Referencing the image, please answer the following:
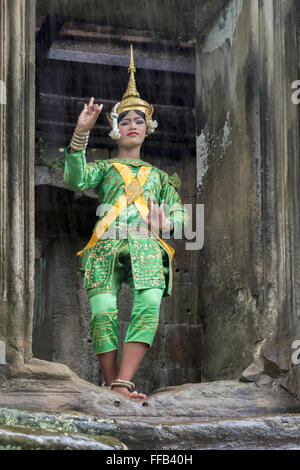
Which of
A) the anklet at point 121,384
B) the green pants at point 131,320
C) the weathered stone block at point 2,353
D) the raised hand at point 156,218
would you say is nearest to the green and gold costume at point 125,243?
the green pants at point 131,320

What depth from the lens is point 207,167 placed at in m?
7.03

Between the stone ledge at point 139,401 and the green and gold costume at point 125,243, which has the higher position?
the green and gold costume at point 125,243

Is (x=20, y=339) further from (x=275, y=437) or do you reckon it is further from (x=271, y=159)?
(x=271, y=159)

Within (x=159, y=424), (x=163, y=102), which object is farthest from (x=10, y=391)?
(x=163, y=102)

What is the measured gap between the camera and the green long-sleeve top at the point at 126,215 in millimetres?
6078

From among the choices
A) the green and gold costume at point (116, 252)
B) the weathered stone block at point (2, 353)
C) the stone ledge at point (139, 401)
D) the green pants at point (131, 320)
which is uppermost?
the green and gold costume at point (116, 252)

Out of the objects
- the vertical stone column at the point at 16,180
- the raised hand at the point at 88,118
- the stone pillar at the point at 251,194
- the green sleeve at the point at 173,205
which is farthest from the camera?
the green sleeve at the point at 173,205

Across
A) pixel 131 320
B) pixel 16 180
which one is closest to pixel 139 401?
pixel 131 320

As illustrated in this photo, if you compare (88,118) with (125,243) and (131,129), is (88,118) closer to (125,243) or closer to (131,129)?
(131,129)

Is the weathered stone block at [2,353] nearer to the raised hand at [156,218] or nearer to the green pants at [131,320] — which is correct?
the green pants at [131,320]

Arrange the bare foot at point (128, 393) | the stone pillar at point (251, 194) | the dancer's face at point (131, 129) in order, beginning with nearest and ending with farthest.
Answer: the bare foot at point (128, 393) → the stone pillar at point (251, 194) → the dancer's face at point (131, 129)

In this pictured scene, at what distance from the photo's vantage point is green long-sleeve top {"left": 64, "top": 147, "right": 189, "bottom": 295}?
6078 millimetres

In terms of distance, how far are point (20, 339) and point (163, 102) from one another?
301 centimetres

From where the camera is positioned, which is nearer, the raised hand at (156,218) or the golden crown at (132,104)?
the raised hand at (156,218)
